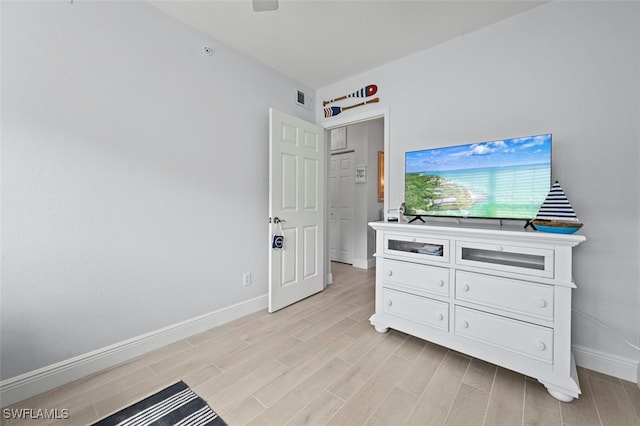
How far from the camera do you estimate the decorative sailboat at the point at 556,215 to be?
5.10ft

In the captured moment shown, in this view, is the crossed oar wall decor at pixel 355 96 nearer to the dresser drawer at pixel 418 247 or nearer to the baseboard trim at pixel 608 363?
the dresser drawer at pixel 418 247

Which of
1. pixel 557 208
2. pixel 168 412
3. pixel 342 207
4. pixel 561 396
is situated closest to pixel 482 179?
pixel 557 208

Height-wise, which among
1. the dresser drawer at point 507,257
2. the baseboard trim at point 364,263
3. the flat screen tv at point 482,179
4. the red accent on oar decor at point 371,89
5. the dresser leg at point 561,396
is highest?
the red accent on oar decor at point 371,89

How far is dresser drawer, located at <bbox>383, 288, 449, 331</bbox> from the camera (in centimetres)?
195

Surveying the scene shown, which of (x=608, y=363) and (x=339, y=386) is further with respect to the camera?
(x=608, y=363)

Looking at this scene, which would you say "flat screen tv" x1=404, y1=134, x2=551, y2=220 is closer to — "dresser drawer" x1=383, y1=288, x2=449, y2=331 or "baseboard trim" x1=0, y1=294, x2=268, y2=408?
"dresser drawer" x1=383, y1=288, x2=449, y2=331

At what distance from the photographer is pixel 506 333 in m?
1.69

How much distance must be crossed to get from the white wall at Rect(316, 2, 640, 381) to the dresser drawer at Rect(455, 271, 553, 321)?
1.81ft

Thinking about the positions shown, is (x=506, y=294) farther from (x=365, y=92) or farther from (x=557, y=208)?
(x=365, y=92)

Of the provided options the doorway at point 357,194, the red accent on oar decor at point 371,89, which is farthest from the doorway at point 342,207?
the red accent on oar decor at point 371,89

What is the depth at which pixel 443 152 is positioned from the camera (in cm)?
221

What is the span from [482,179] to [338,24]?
1738 mm

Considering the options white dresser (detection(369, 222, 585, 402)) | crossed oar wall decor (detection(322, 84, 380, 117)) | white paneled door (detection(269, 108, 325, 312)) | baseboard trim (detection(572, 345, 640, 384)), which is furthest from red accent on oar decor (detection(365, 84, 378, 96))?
baseboard trim (detection(572, 345, 640, 384))

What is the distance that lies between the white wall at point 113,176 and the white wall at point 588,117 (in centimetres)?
228
